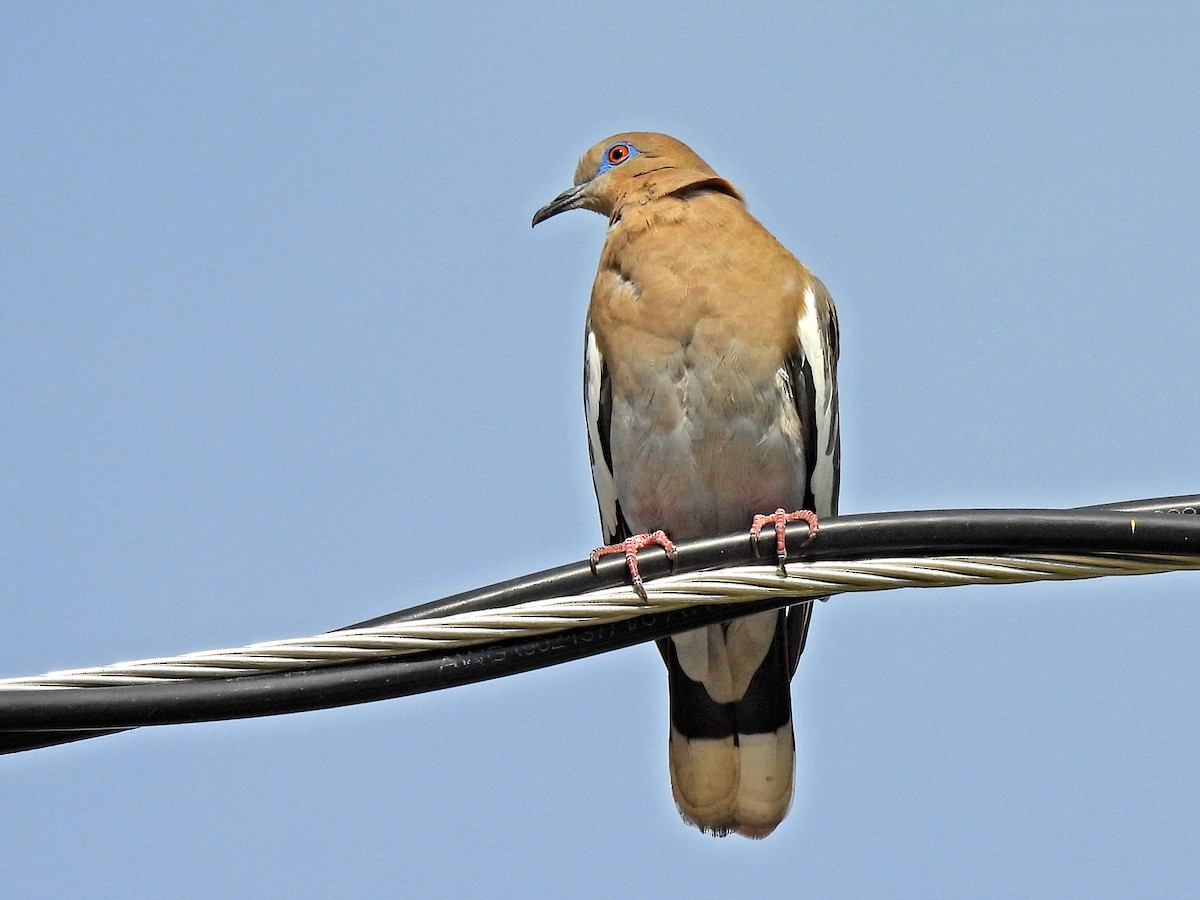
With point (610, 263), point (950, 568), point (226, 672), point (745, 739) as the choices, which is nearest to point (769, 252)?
point (610, 263)

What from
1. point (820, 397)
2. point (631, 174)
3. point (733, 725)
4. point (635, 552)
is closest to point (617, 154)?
point (631, 174)

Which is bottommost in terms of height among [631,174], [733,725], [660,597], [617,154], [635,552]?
[733,725]

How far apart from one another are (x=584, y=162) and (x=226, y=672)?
407 centimetres

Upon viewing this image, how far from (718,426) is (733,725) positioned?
3.48 feet

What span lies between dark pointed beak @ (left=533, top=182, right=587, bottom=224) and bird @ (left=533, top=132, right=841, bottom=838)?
36.3 inches

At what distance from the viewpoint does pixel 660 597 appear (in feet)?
9.20

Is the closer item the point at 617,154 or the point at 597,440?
the point at 597,440

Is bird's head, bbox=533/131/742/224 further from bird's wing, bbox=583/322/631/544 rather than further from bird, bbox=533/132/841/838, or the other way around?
bird's wing, bbox=583/322/631/544

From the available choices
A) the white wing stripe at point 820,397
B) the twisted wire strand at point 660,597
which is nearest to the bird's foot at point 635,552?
the twisted wire strand at point 660,597

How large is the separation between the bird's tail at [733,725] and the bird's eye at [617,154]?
2.08 m

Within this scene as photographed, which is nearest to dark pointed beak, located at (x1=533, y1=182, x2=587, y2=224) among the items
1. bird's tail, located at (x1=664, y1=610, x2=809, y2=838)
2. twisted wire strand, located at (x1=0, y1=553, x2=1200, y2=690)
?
bird's tail, located at (x1=664, y1=610, x2=809, y2=838)

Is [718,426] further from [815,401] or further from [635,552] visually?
[635,552]

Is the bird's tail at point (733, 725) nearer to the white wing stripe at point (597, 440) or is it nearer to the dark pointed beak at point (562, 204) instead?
the white wing stripe at point (597, 440)

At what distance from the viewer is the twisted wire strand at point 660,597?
105 inches
